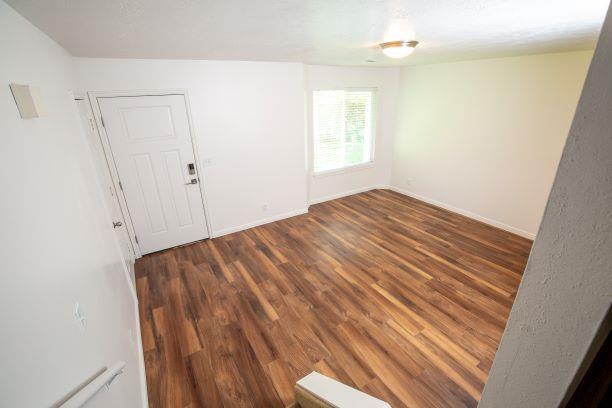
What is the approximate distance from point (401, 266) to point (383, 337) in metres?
1.12

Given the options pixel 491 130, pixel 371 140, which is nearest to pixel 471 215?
pixel 491 130

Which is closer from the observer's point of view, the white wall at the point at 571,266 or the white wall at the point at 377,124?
the white wall at the point at 571,266

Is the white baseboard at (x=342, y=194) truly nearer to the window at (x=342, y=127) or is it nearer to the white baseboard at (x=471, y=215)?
the white baseboard at (x=471, y=215)

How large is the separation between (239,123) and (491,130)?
3620mm

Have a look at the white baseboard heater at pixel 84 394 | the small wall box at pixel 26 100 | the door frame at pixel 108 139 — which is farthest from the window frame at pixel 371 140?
the white baseboard heater at pixel 84 394

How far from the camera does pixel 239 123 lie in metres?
3.75

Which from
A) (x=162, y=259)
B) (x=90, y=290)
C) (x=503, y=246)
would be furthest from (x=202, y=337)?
(x=503, y=246)

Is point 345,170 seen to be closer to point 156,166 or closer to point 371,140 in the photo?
point 371,140

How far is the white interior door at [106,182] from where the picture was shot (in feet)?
8.67

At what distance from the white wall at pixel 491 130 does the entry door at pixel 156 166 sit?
3.90 m

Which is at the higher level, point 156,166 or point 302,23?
A: point 302,23

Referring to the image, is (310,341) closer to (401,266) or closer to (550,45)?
(401,266)

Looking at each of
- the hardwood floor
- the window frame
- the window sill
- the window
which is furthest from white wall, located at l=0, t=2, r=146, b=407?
the window sill

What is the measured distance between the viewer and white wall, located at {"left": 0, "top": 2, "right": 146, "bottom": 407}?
0.72m
